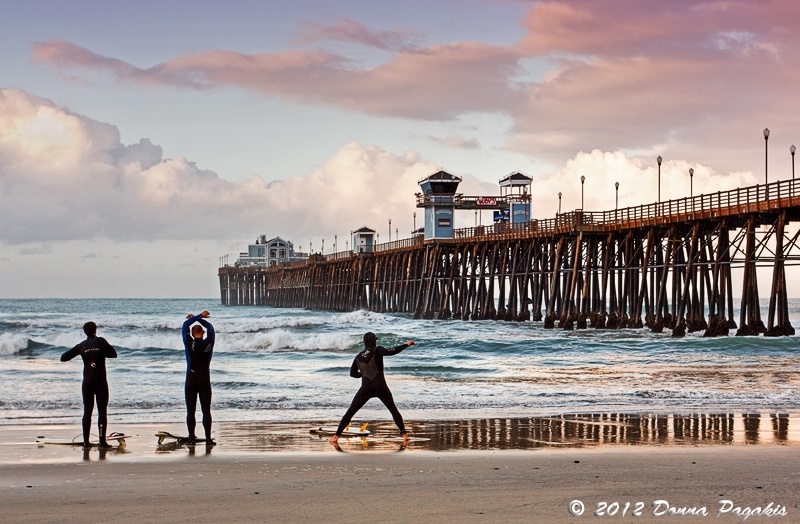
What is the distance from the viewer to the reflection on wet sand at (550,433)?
38.3ft

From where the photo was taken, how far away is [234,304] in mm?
149750

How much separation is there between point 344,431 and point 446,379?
1049cm

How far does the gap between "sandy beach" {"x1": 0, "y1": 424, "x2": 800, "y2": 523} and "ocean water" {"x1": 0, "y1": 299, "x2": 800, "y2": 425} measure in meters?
3.89

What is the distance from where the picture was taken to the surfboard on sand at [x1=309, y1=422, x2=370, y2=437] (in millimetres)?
12258

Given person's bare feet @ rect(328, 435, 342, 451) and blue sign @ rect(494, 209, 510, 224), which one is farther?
blue sign @ rect(494, 209, 510, 224)

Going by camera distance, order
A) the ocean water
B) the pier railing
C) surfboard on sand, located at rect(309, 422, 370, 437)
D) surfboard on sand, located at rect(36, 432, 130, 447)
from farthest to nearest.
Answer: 1. the pier railing
2. the ocean water
3. surfboard on sand, located at rect(309, 422, 370, 437)
4. surfboard on sand, located at rect(36, 432, 130, 447)

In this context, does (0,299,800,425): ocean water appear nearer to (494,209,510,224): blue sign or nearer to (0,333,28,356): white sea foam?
(0,333,28,356): white sea foam

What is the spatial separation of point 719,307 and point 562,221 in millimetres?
13218

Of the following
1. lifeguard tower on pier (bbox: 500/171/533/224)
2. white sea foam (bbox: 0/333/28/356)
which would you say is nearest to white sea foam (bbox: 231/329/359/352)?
white sea foam (bbox: 0/333/28/356)

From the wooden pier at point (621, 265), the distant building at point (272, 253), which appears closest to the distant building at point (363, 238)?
the wooden pier at point (621, 265)

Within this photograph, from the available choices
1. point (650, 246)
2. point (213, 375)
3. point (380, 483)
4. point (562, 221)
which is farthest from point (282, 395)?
point (562, 221)

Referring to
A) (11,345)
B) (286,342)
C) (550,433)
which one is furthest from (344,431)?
(286,342)

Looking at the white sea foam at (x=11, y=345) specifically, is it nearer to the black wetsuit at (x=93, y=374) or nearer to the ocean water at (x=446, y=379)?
the ocean water at (x=446, y=379)

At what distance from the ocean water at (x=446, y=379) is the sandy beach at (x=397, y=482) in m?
3.89
